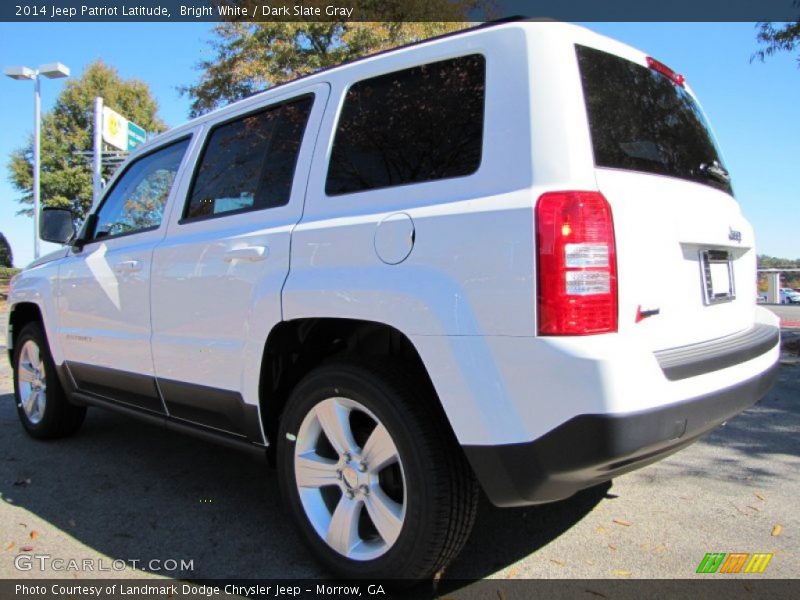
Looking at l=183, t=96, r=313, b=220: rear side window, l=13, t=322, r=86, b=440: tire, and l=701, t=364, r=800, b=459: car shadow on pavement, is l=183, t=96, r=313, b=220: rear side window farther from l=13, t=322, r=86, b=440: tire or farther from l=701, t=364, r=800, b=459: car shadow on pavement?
l=701, t=364, r=800, b=459: car shadow on pavement

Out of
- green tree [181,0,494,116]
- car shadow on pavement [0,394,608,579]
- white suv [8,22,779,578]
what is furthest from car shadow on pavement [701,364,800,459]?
green tree [181,0,494,116]

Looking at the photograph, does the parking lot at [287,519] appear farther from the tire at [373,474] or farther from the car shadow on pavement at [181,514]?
the tire at [373,474]

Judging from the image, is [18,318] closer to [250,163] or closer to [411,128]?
[250,163]

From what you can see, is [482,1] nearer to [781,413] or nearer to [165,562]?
[781,413]

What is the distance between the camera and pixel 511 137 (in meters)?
1.97

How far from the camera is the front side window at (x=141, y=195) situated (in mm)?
3477

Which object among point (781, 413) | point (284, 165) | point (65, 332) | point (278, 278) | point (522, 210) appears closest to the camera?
point (522, 210)

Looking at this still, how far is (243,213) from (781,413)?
442cm

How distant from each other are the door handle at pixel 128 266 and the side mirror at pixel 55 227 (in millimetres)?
975

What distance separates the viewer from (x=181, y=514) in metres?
3.06

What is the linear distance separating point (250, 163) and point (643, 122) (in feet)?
5.92

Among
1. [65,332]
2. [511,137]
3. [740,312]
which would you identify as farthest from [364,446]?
[65,332]

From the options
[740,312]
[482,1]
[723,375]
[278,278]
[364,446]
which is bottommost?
[364,446]

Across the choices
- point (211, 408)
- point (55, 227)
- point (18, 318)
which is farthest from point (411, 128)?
point (18, 318)
